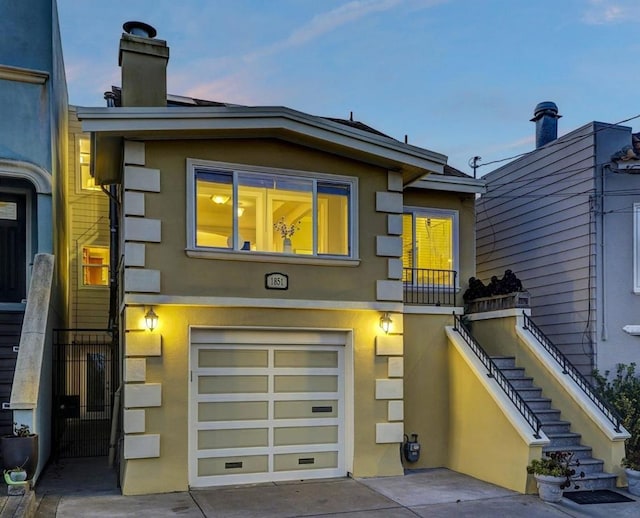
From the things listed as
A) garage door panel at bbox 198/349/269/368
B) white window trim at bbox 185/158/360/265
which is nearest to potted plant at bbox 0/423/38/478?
garage door panel at bbox 198/349/269/368

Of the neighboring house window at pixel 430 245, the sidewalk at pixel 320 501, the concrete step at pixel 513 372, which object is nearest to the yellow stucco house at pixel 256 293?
the sidewalk at pixel 320 501

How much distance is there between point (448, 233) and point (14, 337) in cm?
768

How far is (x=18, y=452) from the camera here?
21.4ft

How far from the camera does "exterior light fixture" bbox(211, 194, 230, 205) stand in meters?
8.18

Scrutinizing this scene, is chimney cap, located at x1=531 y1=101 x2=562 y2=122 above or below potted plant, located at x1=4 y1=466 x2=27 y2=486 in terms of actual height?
above

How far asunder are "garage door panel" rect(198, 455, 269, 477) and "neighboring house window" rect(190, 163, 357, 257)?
2868 mm

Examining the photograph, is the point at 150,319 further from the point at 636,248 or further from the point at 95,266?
the point at 95,266

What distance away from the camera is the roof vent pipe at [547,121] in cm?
1280

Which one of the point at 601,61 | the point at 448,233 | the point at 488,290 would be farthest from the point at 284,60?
the point at 488,290

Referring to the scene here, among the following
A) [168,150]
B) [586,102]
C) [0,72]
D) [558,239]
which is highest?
[586,102]

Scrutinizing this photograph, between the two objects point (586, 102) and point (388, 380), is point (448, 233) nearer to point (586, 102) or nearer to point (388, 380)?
point (388, 380)

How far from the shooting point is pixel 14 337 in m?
9.38

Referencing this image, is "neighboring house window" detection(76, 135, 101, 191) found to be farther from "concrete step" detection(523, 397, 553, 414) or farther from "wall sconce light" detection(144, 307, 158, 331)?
"concrete step" detection(523, 397, 553, 414)

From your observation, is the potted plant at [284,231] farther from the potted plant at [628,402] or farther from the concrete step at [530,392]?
the potted plant at [628,402]
